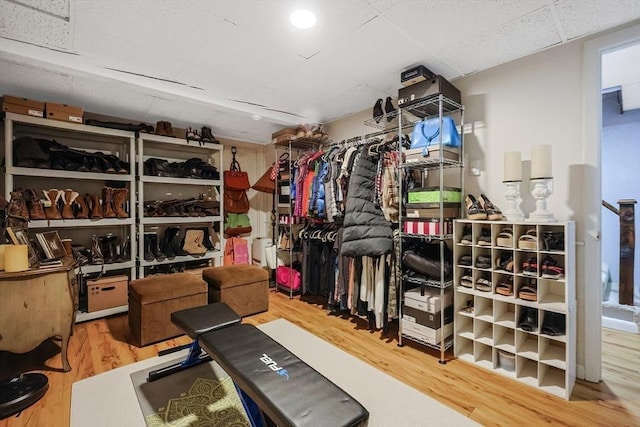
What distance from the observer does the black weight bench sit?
108 cm

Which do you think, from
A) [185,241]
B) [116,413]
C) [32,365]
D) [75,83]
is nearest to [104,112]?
[75,83]

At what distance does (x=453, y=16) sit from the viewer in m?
1.81

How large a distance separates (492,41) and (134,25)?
2.47 meters

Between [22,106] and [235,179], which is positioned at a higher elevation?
[22,106]

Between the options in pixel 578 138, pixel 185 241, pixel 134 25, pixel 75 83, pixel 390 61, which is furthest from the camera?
pixel 185 241

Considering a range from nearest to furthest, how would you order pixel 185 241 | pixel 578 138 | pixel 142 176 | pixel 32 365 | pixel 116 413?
pixel 116 413
pixel 578 138
pixel 32 365
pixel 142 176
pixel 185 241

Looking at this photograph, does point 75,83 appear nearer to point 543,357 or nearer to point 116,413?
point 116,413

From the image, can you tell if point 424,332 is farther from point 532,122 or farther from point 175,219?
point 175,219

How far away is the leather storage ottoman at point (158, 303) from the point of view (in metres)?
2.51

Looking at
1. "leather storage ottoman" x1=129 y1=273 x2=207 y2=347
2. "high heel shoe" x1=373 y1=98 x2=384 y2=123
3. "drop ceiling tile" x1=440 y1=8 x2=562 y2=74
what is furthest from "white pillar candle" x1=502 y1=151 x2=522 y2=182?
"leather storage ottoman" x1=129 y1=273 x2=207 y2=347

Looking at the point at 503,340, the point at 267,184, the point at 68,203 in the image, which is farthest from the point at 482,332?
the point at 68,203

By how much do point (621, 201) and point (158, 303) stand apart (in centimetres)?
517

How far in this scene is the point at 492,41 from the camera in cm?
208

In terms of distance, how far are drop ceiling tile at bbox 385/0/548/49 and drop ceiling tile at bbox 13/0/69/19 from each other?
Result: 1931 millimetres
